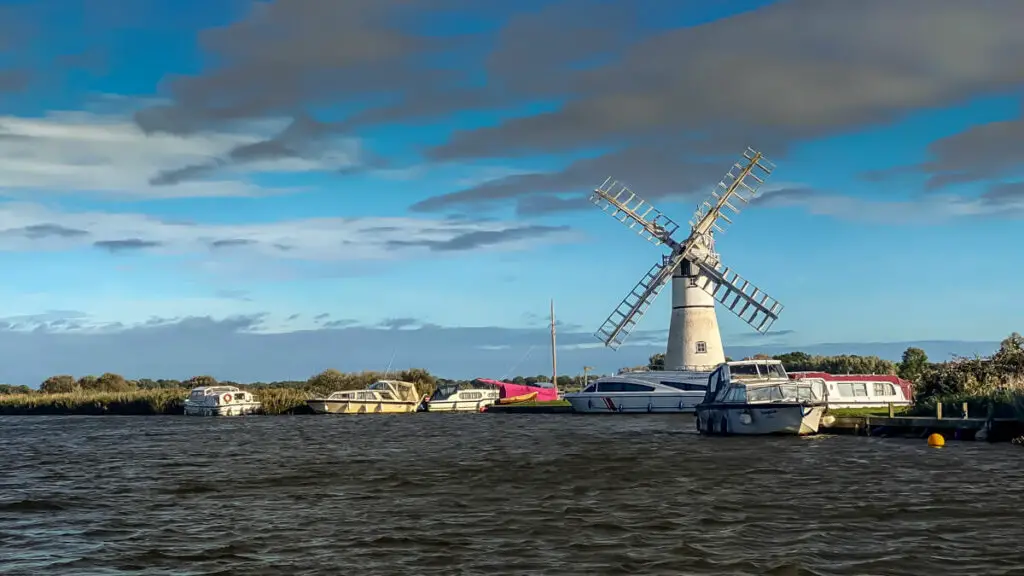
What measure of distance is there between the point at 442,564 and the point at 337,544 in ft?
10.8

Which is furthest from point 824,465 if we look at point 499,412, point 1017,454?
point 499,412

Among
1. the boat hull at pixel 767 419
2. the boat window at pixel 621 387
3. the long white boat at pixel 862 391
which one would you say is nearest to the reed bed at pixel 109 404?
the boat window at pixel 621 387

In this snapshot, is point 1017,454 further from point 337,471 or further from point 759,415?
point 337,471

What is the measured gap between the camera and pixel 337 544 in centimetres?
2128

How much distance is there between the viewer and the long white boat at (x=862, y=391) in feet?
209

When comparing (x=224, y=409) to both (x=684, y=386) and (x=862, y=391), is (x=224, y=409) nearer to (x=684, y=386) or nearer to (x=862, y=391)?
(x=684, y=386)

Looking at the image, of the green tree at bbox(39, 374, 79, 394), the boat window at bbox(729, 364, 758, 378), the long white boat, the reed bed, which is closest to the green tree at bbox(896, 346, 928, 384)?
the long white boat

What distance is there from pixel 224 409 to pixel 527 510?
76582 mm

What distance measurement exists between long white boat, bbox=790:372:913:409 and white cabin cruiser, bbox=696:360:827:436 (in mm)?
7609

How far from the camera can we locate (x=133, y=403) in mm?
107438

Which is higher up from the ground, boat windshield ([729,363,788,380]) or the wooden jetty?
boat windshield ([729,363,788,380])

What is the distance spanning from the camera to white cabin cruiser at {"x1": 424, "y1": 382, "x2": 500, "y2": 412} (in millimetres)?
100562

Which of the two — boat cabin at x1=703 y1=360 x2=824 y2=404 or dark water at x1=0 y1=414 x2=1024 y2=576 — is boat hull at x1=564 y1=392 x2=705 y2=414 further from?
dark water at x1=0 y1=414 x2=1024 y2=576

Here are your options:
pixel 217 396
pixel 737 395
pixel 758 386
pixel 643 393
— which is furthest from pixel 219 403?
pixel 758 386
